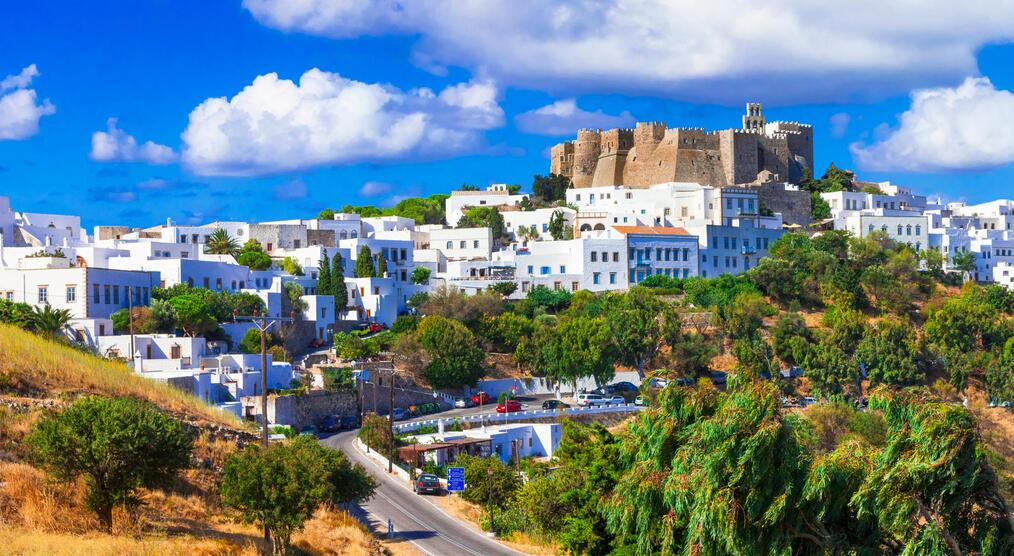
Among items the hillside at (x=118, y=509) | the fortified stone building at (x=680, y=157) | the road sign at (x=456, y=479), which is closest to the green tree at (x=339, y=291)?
the hillside at (x=118, y=509)

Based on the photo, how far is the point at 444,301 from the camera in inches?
2557

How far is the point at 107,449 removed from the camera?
76.1ft

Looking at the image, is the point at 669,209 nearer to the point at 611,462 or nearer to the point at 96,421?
the point at 611,462

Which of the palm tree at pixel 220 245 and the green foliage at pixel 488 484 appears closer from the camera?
the green foliage at pixel 488 484

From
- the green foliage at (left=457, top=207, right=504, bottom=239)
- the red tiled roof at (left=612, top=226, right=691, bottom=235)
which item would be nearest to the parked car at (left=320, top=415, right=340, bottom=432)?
the red tiled roof at (left=612, top=226, right=691, bottom=235)

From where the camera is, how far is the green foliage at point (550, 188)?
314 feet

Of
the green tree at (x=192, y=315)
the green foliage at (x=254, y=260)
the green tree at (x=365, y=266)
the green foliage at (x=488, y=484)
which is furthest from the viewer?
the green tree at (x=365, y=266)

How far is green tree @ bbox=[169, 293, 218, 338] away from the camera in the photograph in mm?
52438

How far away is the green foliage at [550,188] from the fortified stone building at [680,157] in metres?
1.99

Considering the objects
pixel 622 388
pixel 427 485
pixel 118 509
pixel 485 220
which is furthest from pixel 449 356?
pixel 118 509

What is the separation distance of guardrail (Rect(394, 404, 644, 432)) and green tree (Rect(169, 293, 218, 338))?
989 centimetres

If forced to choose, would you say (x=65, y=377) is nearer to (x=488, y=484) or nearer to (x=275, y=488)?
(x=275, y=488)

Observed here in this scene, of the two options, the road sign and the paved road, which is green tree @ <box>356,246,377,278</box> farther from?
the road sign

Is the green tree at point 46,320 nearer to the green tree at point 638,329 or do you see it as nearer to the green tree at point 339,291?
the green tree at point 339,291
